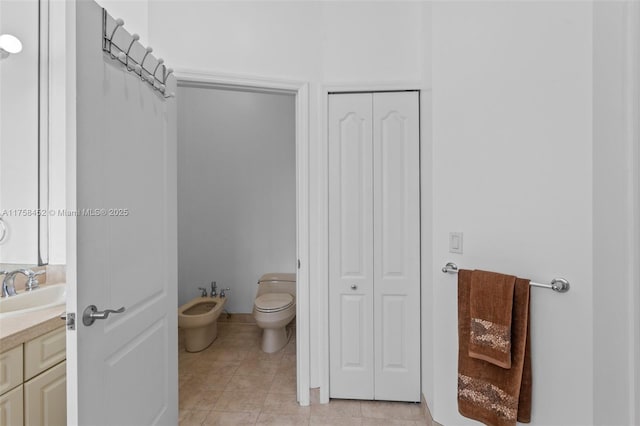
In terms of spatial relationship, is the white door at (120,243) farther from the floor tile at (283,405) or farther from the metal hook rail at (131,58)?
the floor tile at (283,405)

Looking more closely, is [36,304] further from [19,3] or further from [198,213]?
[198,213]

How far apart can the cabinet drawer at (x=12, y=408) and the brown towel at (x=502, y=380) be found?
71.3 inches

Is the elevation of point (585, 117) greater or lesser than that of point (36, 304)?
greater

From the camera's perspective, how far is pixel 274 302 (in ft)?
9.07

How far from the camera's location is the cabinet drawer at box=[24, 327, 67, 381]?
121 centimetres

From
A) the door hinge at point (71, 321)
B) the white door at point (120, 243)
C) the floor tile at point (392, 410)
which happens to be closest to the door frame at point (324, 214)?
the floor tile at point (392, 410)

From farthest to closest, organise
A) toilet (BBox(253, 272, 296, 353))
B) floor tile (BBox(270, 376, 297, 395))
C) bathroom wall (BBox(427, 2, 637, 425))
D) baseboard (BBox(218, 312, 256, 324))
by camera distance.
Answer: baseboard (BBox(218, 312, 256, 324)) < toilet (BBox(253, 272, 296, 353)) < floor tile (BBox(270, 376, 297, 395)) < bathroom wall (BBox(427, 2, 637, 425))

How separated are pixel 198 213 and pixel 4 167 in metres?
1.85

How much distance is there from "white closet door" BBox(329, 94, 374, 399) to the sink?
1.45 metres

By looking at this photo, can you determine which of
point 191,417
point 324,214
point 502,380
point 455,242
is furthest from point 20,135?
point 502,380

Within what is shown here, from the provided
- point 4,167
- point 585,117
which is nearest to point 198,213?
point 4,167

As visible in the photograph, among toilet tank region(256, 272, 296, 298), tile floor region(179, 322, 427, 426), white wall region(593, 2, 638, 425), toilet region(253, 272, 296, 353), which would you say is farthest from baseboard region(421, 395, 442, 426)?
toilet tank region(256, 272, 296, 298)

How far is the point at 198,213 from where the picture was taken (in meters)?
3.43

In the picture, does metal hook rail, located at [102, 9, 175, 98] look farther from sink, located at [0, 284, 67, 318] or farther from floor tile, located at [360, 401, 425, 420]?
floor tile, located at [360, 401, 425, 420]
